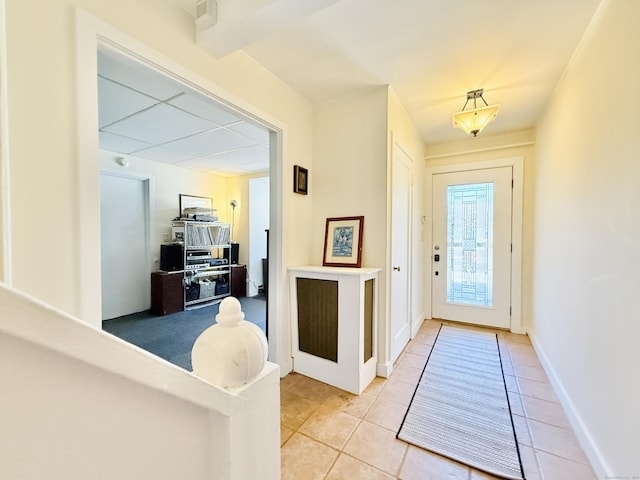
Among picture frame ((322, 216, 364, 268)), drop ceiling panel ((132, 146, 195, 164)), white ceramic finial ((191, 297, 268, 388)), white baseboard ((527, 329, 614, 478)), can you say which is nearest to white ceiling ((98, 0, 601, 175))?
drop ceiling panel ((132, 146, 195, 164))

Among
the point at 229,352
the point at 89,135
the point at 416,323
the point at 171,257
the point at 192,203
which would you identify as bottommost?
the point at 416,323

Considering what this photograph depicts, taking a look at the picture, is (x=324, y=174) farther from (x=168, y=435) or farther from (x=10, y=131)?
(x=168, y=435)

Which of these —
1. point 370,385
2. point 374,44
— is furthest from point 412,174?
point 370,385


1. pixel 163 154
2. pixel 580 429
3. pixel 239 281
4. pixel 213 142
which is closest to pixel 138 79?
pixel 213 142

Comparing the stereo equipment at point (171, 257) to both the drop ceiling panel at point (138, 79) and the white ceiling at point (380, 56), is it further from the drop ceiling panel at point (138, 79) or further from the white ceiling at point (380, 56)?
the drop ceiling panel at point (138, 79)

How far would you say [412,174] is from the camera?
3070 millimetres

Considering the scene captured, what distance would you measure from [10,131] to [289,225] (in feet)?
5.37

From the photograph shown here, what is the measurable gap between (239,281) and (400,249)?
3422 millimetres

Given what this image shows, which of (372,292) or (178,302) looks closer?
(372,292)

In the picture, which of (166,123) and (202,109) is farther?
(166,123)

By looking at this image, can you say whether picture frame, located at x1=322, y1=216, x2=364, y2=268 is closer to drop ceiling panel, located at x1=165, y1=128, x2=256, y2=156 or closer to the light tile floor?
the light tile floor

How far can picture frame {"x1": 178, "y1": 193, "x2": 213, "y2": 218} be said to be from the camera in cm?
459

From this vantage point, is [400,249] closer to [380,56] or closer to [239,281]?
[380,56]

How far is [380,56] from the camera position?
192 cm
